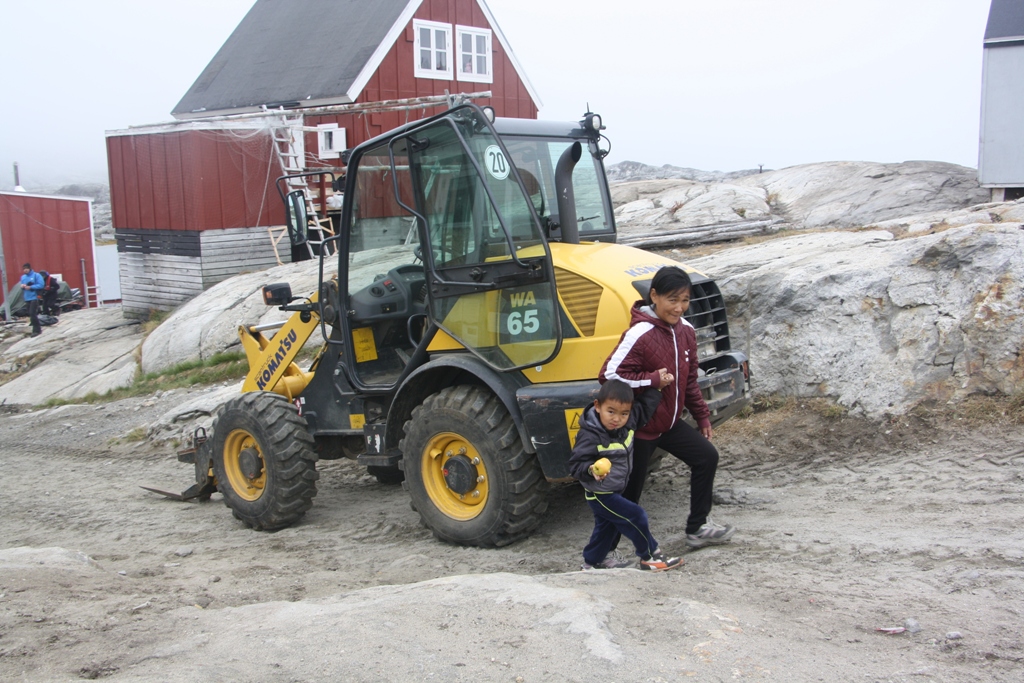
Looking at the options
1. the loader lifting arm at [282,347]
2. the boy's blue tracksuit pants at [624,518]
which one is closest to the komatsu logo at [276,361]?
the loader lifting arm at [282,347]

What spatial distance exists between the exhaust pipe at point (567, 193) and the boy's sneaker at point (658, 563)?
197 centimetres

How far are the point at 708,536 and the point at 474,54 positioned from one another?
2017 cm

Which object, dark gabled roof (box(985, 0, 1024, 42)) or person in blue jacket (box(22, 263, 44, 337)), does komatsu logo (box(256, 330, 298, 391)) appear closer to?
dark gabled roof (box(985, 0, 1024, 42))

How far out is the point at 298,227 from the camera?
6.15 m

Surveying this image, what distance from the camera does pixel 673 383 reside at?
184 inches

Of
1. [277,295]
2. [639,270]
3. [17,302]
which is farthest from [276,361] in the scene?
[17,302]

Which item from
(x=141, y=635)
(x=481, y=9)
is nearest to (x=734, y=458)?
(x=141, y=635)

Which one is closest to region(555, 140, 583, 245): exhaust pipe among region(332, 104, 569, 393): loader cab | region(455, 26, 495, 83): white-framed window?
region(332, 104, 569, 393): loader cab

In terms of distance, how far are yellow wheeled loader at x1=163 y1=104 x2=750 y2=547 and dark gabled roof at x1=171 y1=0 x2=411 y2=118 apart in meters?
15.1

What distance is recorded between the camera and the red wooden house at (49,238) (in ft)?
77.5

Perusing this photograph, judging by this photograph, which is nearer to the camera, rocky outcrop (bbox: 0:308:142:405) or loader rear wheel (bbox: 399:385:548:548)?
loader rear wheel (bbox: 399:385:548:548)

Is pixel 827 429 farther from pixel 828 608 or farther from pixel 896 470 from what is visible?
pixel 828 608

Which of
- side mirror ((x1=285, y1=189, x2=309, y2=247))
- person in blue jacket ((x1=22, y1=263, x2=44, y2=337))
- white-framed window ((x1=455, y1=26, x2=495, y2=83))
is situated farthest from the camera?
white-framed window ((x1=455, y1=26, x2=495, y2=83))

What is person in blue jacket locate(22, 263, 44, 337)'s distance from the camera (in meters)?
19.2
